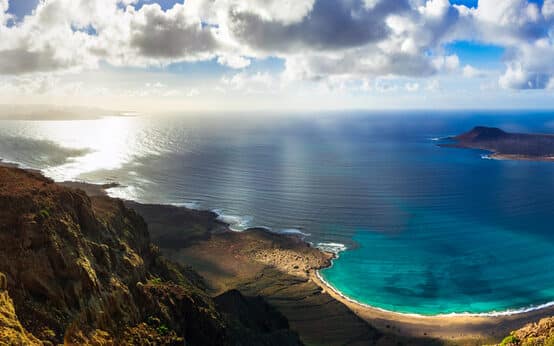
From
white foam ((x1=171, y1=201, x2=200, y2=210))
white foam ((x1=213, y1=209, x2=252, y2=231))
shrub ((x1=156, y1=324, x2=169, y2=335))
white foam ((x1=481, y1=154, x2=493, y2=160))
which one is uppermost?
white foam ((x1=481, y1=154, x2=493, y2=160))

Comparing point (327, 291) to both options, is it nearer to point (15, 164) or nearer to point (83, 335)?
point (83, 335)

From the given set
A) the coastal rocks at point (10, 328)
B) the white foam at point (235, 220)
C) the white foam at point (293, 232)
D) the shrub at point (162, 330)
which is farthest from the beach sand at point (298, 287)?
the coastal rocks at point (10, 328)

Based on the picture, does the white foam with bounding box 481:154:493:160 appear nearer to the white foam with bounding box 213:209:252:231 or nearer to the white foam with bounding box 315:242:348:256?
the white foam with bounding box 315:242:348:256

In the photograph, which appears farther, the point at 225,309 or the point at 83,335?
the point at 225,309

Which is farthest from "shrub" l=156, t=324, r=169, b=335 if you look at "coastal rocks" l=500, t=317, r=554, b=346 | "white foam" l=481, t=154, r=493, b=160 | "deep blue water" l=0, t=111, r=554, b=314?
"white foam" l=481, t=154, r=493, b=160

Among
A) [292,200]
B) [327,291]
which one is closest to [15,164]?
[292,200]

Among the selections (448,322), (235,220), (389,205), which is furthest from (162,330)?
(389,205)
